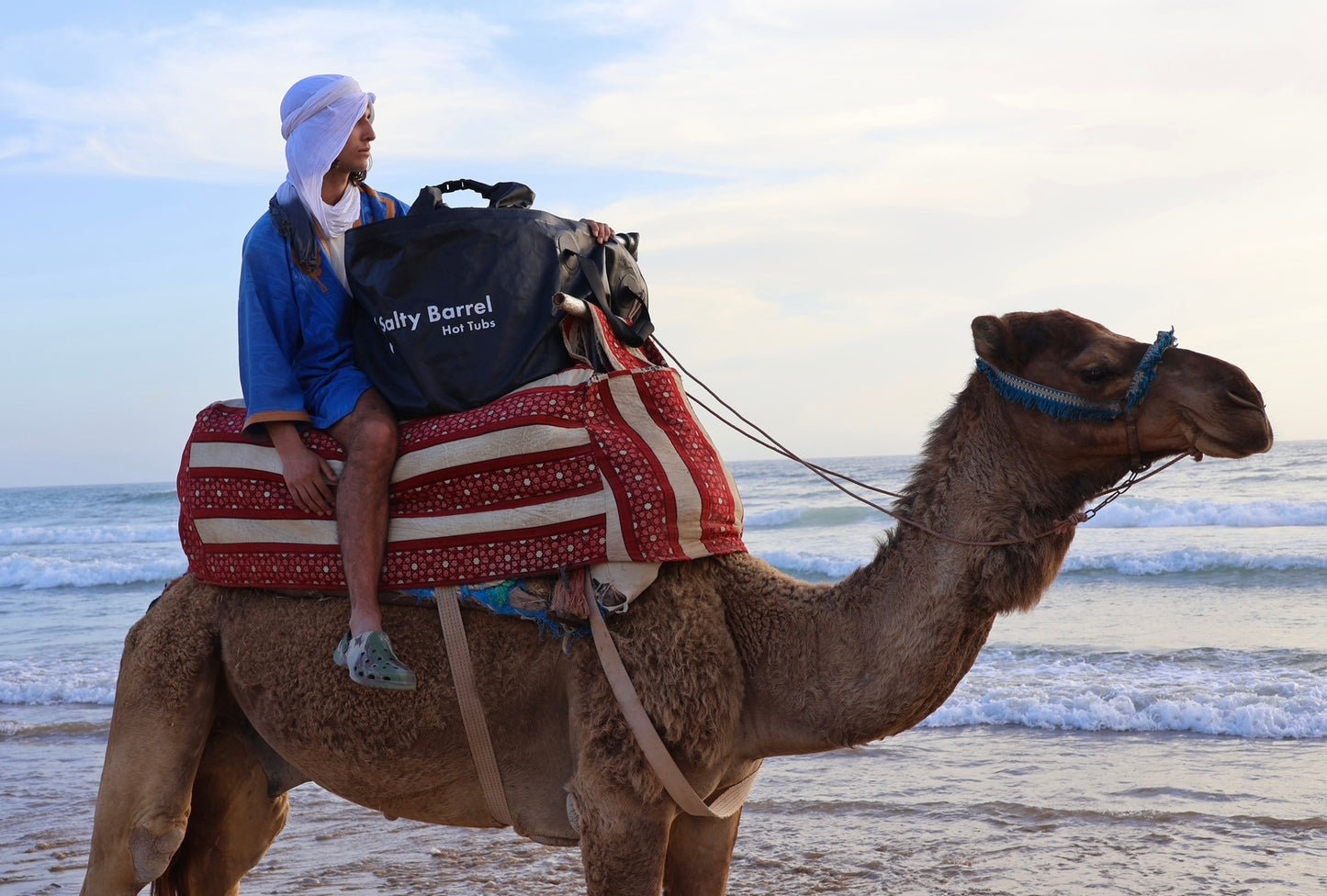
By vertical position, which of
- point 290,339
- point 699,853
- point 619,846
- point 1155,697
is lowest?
point 1155,697

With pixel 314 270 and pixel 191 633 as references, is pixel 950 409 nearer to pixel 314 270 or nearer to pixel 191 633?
→ pixel 314 270

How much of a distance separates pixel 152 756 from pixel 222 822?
537 mm

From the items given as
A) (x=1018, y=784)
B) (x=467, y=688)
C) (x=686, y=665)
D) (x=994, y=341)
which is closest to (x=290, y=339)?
(x=467, y=688)

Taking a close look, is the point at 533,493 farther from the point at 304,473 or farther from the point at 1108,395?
the point at 1108,395

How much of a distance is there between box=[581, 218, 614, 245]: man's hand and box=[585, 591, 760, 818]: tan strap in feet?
3.93

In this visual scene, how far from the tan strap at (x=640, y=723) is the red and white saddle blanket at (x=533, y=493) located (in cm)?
22

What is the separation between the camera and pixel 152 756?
391 centimetres

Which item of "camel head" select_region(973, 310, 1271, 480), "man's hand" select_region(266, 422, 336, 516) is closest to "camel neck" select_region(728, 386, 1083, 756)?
"camel head" select_region(973, 310, 1271, 480)

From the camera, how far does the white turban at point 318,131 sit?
387 centimetres

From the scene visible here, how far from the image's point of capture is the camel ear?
3.14 meters

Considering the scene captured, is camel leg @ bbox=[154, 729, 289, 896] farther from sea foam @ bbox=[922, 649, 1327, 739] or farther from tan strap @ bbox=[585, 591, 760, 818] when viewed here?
sea foam @ bbox=[922, 649, 1327, 739]

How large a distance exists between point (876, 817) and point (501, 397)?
4.34 meters

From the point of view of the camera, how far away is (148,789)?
389 centimetres

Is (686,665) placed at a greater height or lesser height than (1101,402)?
lesser
